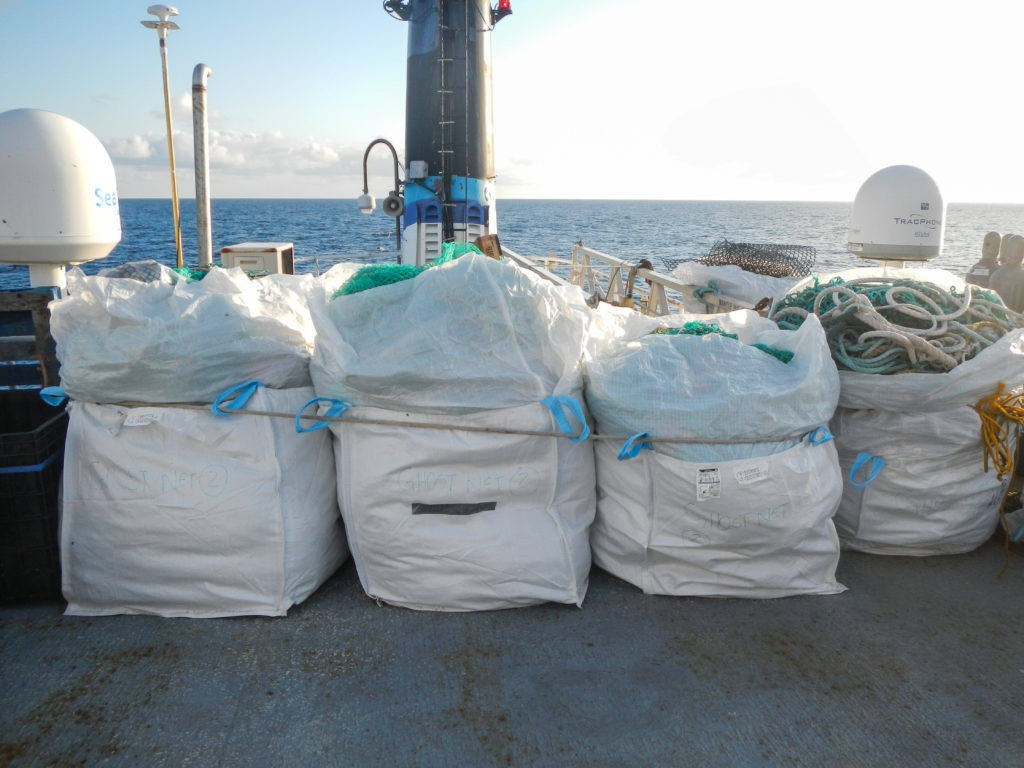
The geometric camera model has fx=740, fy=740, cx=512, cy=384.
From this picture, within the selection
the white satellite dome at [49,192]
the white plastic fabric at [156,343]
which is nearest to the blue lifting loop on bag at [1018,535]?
the white plastic fabric at [156,343]

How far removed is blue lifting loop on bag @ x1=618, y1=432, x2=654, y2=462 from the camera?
2359 mm

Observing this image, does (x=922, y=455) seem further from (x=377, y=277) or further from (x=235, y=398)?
(x=235, y=398)

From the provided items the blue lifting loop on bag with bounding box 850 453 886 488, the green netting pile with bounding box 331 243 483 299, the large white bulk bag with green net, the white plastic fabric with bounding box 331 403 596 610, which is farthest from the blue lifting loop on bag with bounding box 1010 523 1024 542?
the green netting pile with bounding box 331 243 483 299

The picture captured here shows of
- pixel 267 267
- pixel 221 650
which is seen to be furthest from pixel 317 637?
pixel 267 267

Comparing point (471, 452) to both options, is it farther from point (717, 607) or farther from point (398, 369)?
point (717, 607)

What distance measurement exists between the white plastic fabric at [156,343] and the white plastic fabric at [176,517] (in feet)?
0.29

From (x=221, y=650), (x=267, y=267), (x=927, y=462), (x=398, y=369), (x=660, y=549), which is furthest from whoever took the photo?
(x=267, y=267)

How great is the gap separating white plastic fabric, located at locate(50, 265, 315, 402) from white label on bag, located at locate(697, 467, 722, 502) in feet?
4.63

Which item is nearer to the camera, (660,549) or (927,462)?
(660,549)

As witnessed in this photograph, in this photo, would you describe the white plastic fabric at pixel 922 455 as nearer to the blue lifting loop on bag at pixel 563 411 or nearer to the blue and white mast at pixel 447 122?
the blue lifting loop on bag at pixel 563 411

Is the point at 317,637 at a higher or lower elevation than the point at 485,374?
lower

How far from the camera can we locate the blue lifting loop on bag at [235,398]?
234 cm

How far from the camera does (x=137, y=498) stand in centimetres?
233

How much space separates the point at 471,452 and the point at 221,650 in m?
0.92
